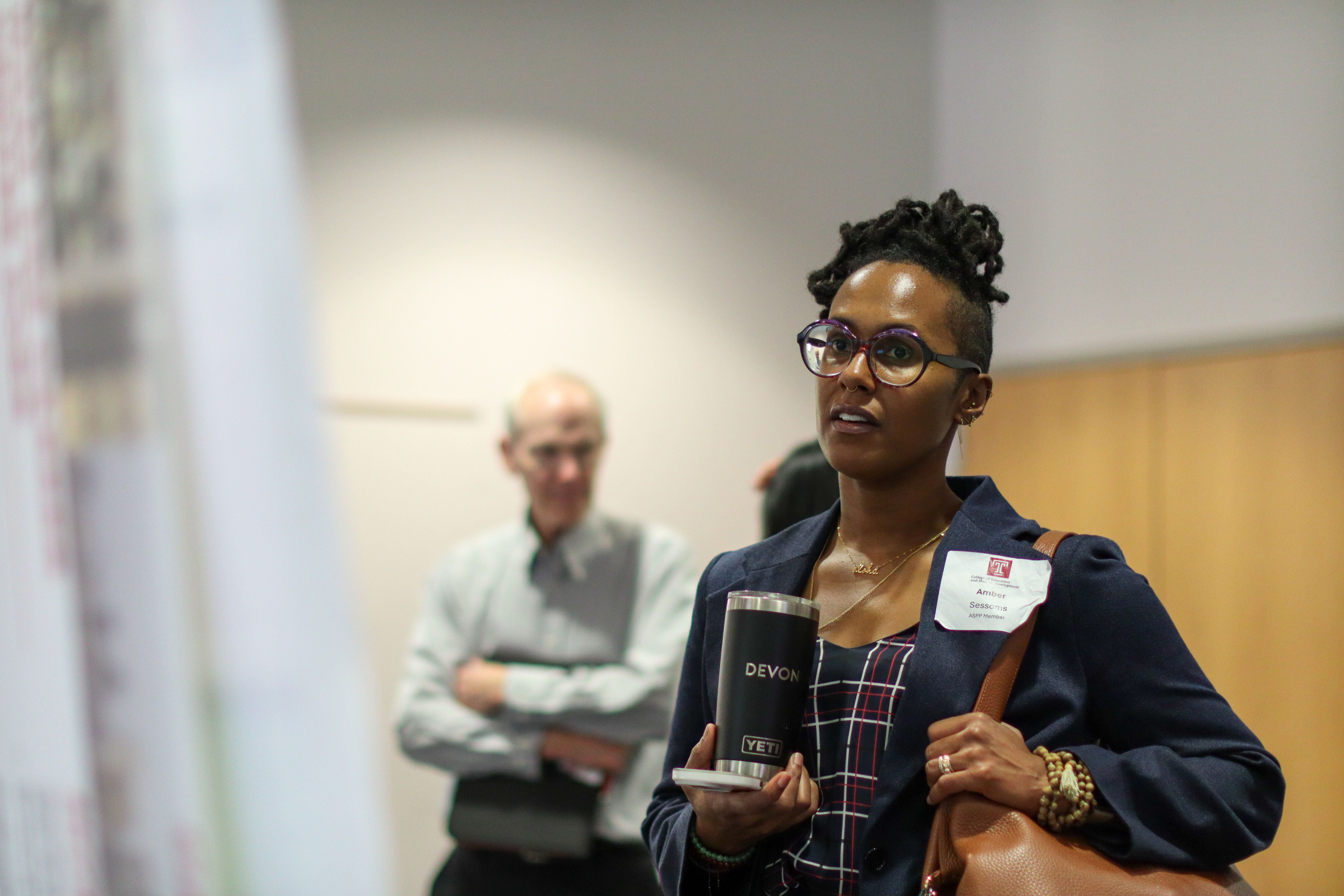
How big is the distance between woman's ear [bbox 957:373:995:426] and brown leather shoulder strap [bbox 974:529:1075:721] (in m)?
0.20

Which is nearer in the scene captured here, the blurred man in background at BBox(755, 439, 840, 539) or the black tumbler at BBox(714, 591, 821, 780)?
the black tumbler at BBox(714, 591, 821, 780)

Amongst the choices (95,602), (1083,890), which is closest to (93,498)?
(95,602)

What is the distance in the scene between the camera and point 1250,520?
13.1 ft

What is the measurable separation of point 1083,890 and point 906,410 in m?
0.51

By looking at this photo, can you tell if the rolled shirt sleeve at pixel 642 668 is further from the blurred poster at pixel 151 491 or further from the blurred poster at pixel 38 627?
the blurred poster at pixel 38 627

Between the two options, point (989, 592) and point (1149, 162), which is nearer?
point (989, 592)

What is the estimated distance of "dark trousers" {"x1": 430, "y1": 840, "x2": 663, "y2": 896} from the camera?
279 centimetres

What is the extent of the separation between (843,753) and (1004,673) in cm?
20

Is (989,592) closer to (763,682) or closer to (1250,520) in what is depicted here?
(763,682)

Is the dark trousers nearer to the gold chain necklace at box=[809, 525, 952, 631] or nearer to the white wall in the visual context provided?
the gold chain necklace at box=[809, 525, 952, 631]

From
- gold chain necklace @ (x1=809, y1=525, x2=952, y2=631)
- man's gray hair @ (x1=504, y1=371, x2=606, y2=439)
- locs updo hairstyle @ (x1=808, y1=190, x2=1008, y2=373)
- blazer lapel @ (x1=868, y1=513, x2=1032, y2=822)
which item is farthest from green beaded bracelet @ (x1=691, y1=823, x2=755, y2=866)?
man's gray hair @ (x1=504, y1=371, x2=606, y2=439)

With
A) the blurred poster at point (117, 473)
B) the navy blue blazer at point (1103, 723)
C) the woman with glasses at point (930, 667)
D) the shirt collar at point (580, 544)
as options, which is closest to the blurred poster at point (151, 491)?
the blurred poster at point (117, 473)

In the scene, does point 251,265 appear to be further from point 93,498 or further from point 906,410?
point 906,410

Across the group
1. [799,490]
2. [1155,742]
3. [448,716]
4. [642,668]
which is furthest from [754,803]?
[448,716]
